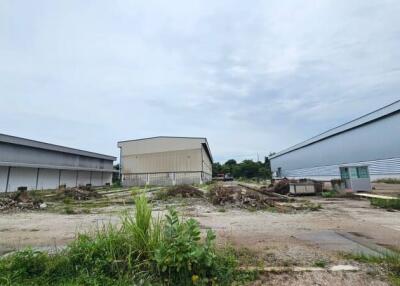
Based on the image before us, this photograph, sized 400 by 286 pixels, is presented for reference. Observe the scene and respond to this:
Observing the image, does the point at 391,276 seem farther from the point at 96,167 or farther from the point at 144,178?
the point at 96,167

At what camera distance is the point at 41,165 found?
25.7m

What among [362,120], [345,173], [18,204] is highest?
[362,120]

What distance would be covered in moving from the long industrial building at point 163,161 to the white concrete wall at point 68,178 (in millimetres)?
7254

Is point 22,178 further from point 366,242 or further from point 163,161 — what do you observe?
point 366,242

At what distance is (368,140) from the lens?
29469 millimetres

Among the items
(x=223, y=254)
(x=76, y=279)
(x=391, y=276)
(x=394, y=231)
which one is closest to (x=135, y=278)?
(x=76, y=279)

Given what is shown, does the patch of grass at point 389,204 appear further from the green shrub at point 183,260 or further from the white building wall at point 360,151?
the white building wall at point 360,151

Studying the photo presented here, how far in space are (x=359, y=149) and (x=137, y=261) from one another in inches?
1343

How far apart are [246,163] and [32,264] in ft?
253

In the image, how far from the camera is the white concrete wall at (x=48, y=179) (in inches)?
1037

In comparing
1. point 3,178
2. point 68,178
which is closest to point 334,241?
point 3,178

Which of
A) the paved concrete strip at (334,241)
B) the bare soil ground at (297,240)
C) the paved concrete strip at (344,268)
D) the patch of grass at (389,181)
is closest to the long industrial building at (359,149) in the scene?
the patch of grass at (389,181)

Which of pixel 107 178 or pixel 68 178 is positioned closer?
pixel 68 178

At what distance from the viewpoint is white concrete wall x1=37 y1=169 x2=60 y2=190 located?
26339 mm
